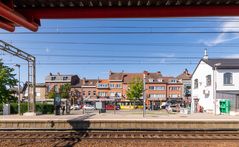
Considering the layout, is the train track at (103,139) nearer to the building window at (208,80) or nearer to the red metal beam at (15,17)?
the red metal beam at (15,17)

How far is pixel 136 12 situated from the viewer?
7.90 meters

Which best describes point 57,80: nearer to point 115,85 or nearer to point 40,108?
point 115,85

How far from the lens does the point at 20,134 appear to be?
1845 centimetres

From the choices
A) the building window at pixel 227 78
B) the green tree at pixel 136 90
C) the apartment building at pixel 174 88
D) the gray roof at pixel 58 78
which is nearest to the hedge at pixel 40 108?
the building window at pixel 227 78

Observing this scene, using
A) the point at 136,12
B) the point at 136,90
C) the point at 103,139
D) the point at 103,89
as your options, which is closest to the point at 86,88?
the point at 103,89

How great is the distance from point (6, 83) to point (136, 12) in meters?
43.8

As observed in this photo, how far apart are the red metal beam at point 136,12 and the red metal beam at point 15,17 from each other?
0.26 m

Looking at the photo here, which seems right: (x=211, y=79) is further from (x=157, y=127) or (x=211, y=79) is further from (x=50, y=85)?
(x=50, y=85)

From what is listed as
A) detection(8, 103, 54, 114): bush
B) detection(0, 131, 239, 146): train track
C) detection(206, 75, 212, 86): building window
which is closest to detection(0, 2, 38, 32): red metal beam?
detection(0, 131, 239, 146): train track

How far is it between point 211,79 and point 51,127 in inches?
1301

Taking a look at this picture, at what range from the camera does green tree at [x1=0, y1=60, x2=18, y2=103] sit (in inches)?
1880

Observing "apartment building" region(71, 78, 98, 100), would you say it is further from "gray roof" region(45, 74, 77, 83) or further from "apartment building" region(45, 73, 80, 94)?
"gray roof" region(45, 74, 77, 83)

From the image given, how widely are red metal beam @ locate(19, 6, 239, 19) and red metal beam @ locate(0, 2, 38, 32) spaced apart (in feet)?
0.84

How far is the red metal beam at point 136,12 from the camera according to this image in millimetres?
7816
